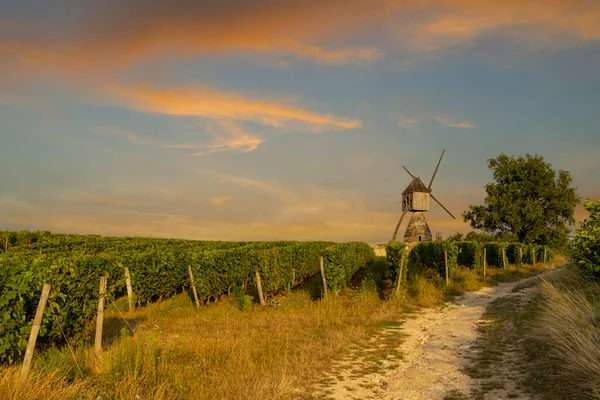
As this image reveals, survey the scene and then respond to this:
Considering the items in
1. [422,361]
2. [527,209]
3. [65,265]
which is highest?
[527,209]

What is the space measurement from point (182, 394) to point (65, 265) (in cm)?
532

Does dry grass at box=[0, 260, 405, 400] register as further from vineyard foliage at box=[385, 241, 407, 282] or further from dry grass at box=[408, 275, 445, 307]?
vineyard foliage at box=[385, 241, 407, 282]

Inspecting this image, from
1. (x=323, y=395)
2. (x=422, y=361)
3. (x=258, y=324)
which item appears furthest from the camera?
(x=258, y=324)

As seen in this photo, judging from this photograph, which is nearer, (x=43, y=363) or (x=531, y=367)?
(x=43, y=363)

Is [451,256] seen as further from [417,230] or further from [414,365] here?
[417,230]

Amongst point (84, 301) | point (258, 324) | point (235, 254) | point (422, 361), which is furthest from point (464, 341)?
point (235, 254)

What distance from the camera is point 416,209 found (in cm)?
6091

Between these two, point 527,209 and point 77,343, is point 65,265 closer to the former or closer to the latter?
point 77,343

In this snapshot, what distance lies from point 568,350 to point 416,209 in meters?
51.6

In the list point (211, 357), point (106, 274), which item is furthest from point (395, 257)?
point (106, 274)

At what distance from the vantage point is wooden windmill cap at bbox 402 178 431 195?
62062mm

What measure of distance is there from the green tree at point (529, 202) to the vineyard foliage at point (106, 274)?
2320 centimetres

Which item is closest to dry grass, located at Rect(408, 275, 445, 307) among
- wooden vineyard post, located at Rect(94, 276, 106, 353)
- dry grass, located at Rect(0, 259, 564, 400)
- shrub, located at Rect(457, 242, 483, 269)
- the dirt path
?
dry grass, located at Rect(0, 259, 564, 400)

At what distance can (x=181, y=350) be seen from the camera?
11648 mm
